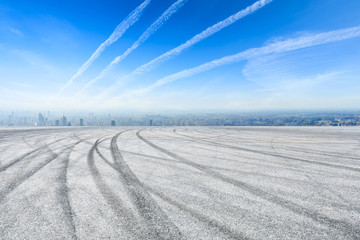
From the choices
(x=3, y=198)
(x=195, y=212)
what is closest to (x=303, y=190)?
(x=195, y=212)

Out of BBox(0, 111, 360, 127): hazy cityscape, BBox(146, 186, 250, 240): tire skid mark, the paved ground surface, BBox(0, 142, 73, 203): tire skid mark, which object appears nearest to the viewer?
BBox(146, 186, 250, 240): tire skid mark

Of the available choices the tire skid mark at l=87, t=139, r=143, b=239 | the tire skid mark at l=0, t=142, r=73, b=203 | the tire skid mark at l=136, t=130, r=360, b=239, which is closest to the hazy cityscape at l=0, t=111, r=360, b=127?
the tire skid mark at l=136, t=130, r=360, b=239

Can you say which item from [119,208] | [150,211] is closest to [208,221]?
[150,211]

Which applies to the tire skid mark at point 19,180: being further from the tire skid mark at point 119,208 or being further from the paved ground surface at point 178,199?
the tire skid mark at point 119,208

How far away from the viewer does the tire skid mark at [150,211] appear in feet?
7.49

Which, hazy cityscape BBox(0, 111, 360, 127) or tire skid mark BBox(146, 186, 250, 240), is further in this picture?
hazy cityscape BBox(0, 111, 360, 127)

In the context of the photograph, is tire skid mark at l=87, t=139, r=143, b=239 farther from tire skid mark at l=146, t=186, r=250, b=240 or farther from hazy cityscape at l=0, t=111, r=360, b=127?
hazy cityscape at l=0, t=111, r=360, b=127

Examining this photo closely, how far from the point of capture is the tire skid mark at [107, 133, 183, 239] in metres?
2.28

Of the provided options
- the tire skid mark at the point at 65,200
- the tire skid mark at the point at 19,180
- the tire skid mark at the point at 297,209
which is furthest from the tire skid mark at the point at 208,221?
the tire skid mark at the point at 19,180

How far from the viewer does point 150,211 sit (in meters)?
2.80

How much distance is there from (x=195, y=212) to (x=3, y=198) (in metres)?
3.83

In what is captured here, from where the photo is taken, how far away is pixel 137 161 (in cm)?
586

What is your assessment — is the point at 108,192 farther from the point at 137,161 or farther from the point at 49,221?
the point at 137,161

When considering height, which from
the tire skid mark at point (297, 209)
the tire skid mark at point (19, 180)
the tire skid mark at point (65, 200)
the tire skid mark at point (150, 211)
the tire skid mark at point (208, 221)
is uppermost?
the tire skid mark at point (19, 180)
